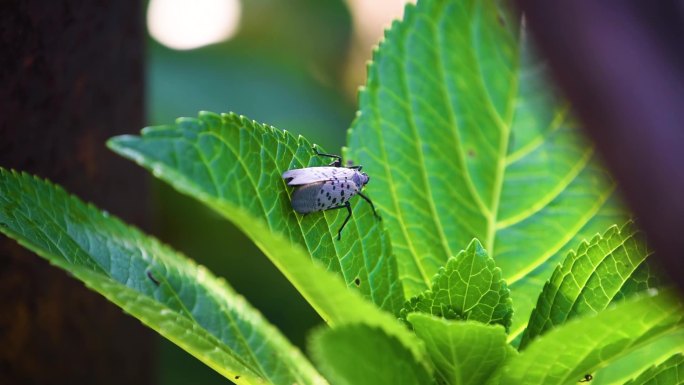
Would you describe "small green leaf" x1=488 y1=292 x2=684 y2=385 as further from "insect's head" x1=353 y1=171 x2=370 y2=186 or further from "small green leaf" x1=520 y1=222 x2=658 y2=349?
"insect's head" x1=353 y1=171 x2=370 y2=186

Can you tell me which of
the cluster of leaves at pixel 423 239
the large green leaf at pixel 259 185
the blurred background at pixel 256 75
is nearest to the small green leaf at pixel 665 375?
the cluster of leaves at pixel 423 239

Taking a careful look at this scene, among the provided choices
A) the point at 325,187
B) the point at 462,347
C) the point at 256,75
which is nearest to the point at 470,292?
the point at 462,347

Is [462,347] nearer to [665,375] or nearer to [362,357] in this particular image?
[362,357]

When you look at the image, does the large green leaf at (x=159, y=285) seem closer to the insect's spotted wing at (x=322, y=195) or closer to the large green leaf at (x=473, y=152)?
the insect's spotted wing at (x=322, y=195)

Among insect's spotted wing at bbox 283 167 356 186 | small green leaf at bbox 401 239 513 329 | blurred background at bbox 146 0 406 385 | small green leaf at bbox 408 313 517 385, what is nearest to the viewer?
small green leaf at bbox 408 313 517 385

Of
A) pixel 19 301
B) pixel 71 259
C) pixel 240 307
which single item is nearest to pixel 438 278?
pixel 240 307

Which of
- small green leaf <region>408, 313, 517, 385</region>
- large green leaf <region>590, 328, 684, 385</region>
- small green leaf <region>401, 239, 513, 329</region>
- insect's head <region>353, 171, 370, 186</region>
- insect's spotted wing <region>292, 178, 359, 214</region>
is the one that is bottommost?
large green leaf <region>590, 328, 684, 385</region>

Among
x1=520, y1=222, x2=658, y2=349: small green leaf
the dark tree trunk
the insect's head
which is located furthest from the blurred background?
x1=520, y1=222, x2=658, y2=349: small green leaf
